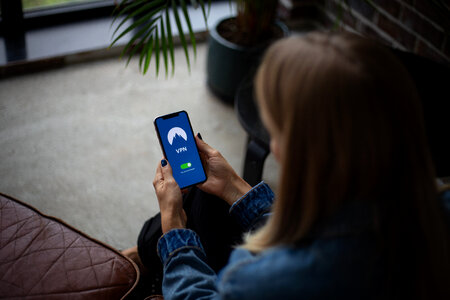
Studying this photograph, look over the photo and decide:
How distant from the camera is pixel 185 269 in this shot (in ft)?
2.55

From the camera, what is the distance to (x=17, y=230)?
93cm

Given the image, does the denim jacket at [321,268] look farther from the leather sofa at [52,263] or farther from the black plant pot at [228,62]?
the black plant pot at [228,62]

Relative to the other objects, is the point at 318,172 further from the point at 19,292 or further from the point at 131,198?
the point at 131,198

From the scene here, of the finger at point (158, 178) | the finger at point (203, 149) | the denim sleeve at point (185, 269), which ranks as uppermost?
the finger at point (203, 149)

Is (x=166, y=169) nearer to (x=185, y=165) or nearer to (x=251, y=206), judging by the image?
(x=185, y=165)

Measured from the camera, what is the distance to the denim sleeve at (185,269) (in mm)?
741

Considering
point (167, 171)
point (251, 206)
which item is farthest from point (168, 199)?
point (251, 206)

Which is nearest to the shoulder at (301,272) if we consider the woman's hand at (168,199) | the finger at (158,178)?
the woman's hand at (168,199)

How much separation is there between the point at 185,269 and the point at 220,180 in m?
0.27

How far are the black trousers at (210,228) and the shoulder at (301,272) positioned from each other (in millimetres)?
343

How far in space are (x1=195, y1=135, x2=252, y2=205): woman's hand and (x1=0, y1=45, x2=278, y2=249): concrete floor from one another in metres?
0.56

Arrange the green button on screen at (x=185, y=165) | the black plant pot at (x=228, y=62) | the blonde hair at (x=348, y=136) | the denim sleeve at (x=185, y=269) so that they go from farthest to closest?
the black plant pot at (x=228, y=62), the green button on screen at (x=185, y=165), the denim sleeve at (x=185, y=269), the blonde hair at (x=348, y=136)

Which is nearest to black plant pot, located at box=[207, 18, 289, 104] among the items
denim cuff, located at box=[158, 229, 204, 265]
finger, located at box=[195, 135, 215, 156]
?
finger, located at box=[195, 135, 215, 156]

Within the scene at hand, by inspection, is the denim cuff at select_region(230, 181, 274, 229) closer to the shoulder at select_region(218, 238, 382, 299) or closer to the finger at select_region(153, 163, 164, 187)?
the finger at select_region(153, 163, 164, 187)
